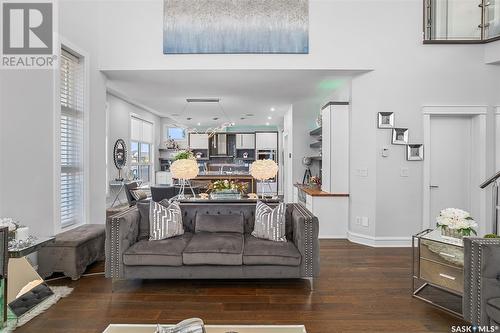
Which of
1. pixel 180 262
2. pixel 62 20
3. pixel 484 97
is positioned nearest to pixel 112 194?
pixel 62 20

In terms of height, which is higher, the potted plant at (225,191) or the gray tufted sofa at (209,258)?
the potted plant at (225,191)

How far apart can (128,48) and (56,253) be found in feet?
10.2

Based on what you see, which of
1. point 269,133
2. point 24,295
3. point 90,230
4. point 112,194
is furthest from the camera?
point 269,133

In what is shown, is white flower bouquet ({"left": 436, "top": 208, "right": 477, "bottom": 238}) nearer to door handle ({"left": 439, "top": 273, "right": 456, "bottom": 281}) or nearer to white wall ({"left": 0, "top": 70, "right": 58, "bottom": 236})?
door handle ({"left": 439, "top": 273, "right": 456, "bottom": 281})

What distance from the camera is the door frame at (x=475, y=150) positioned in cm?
461

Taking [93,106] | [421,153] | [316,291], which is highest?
[93,106]

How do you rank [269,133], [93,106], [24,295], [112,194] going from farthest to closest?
[269,133] → [112,194] → [93,106] → [24,295]

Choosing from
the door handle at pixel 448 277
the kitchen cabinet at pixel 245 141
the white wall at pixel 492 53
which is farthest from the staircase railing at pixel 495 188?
the kitchen cabinet at pixel 245 141

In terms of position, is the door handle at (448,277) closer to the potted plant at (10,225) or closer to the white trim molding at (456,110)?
the white trim molding at (456,110)

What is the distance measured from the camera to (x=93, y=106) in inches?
177

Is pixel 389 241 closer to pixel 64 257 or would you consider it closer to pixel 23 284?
pixel 64 257

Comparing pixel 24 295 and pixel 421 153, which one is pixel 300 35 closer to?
pixel 421 153

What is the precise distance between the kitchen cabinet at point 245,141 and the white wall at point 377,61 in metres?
7.03

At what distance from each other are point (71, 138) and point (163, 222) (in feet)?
6.49
